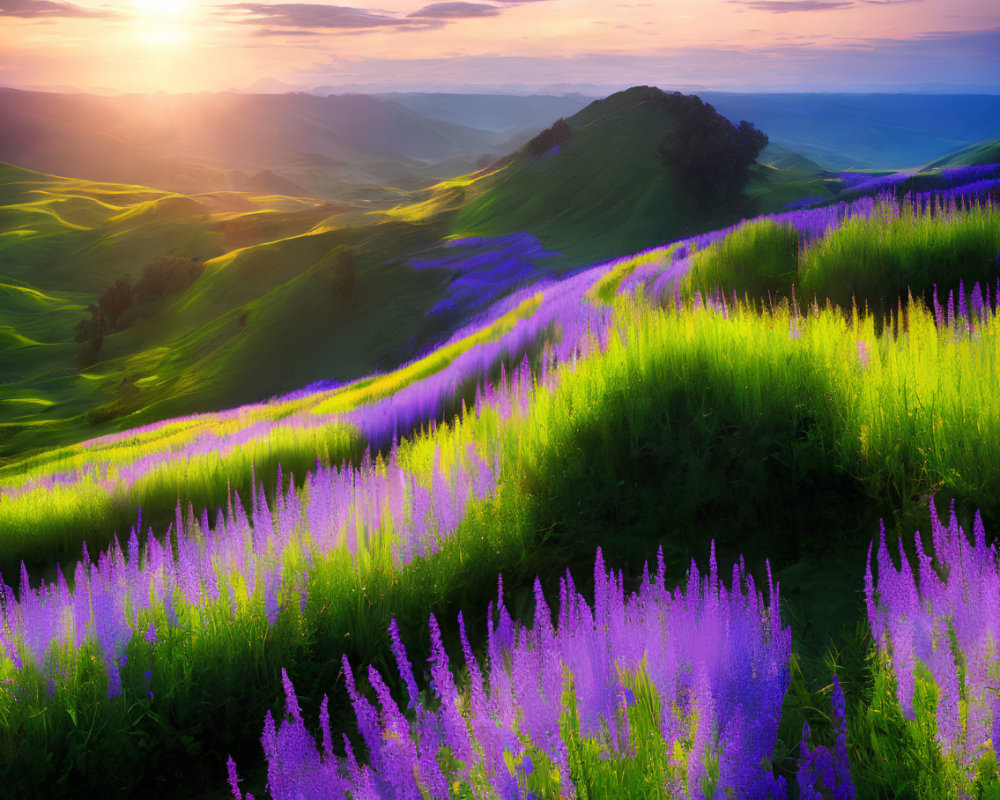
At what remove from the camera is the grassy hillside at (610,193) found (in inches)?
1706

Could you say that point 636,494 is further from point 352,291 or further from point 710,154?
point 710,154

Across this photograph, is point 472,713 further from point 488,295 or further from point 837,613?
point 488,295

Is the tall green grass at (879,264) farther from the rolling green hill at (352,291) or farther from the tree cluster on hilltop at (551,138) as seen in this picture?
the tree cluster on hilltop at (551,138)

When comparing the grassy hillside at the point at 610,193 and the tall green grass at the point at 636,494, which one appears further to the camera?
the grassy hillside at the point at 610,193

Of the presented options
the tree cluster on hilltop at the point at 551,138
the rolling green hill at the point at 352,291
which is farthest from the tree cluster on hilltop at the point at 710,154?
the tree cluster on hilltop at the point at 551,138

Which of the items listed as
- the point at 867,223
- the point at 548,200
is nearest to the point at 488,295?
the point at 548,200

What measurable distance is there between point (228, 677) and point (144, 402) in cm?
4434

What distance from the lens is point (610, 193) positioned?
4934 cm

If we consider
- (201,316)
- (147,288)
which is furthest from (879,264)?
(147,288)

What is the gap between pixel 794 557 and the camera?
3037 mm

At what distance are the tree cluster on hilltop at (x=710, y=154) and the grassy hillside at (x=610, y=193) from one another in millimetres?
947

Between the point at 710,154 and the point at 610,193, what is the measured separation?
781 cm

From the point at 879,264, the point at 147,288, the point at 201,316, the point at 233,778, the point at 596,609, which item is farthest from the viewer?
the point at 147,288

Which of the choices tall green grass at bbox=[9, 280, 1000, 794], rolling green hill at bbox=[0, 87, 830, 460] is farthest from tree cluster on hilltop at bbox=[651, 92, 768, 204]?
tall green grass at bbox=[9, 280, 1000, 794]
